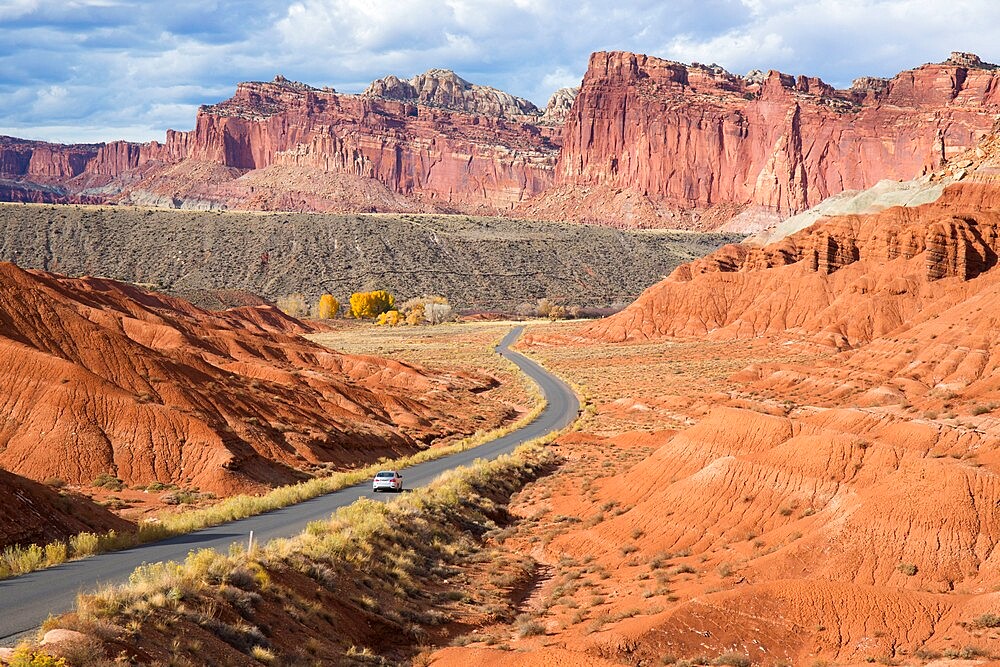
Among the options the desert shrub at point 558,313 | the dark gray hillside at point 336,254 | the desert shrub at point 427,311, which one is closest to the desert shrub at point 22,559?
the dark gray hillside at point 336,254

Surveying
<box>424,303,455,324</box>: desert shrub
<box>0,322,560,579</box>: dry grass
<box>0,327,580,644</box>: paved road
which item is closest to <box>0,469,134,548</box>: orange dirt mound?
<box>0,322,560,579</box>: dry grass

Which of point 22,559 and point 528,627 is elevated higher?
point 22,559

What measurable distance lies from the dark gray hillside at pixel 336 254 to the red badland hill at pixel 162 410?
80.6 m

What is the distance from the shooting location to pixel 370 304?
143500 mm

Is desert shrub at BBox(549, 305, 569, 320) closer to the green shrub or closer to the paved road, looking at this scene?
the paved road

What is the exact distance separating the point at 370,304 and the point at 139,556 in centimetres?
12541

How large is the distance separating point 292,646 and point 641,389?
184 feet

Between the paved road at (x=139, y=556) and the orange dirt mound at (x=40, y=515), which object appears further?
the orange dirt mound at (x=40, y=515)

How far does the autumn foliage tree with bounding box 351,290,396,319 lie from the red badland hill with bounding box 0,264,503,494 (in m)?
80.8

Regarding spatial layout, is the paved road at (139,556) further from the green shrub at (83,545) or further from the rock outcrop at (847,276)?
the rock outcrop at (847,276)

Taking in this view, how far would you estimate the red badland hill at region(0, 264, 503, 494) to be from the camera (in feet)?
103

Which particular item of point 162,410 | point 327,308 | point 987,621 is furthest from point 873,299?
point 327,308

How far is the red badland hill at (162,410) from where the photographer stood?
3128 centimetres

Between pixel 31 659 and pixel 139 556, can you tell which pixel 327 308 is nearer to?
pixel 139 556
